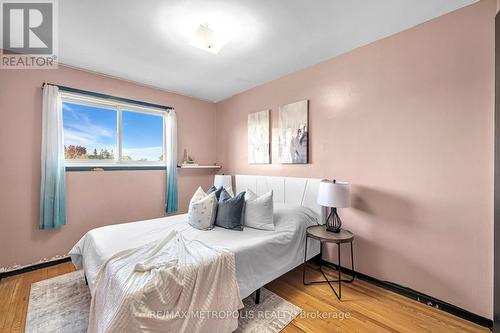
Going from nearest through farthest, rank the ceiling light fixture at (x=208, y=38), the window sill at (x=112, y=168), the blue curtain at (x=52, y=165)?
the ceiling light fixture at (x=208, y=38) < the blue curtain at (x=52, y=165) < the window sill at (x=112, y=168)

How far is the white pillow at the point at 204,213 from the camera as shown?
2.33m

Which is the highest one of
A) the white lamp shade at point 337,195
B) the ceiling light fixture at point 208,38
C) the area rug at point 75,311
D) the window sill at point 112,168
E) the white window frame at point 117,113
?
the ceiling light fixture at point 208,38

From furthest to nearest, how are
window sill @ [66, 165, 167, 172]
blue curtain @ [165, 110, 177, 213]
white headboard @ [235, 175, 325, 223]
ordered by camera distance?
blue curtain @ [165, 110, 177, 213], window sill @ [66, 165, 167, 172], white headboard @ [235, 175, 325, 223]

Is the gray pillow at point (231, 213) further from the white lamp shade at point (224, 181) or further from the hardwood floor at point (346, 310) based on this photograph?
the white lamp shade at point (224, 181)

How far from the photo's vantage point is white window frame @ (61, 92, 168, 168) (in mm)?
2920

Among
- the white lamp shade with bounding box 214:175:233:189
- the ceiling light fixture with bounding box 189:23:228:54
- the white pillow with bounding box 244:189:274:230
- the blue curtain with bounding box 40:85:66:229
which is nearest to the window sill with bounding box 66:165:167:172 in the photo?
the blue curtain with bounding box 40:85:66:229

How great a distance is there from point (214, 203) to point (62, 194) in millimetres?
1988

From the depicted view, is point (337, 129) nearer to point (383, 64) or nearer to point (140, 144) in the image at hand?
point (383, 64)

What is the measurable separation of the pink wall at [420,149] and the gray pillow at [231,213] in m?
1.13

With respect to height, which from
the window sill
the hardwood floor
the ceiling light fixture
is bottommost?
the hardwood floor

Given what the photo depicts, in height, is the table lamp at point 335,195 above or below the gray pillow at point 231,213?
above

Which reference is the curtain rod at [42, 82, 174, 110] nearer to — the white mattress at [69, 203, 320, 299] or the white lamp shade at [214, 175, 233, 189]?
the white lamp shade at [214, 175, 233, 189]

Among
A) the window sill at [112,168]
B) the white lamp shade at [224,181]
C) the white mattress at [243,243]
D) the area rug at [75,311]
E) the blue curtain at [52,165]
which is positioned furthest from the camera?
the white lamp shade at [224,181]

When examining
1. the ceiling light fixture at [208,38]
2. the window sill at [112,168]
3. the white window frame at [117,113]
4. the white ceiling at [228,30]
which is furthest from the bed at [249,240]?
the ceiling light fixture at [208,38]
